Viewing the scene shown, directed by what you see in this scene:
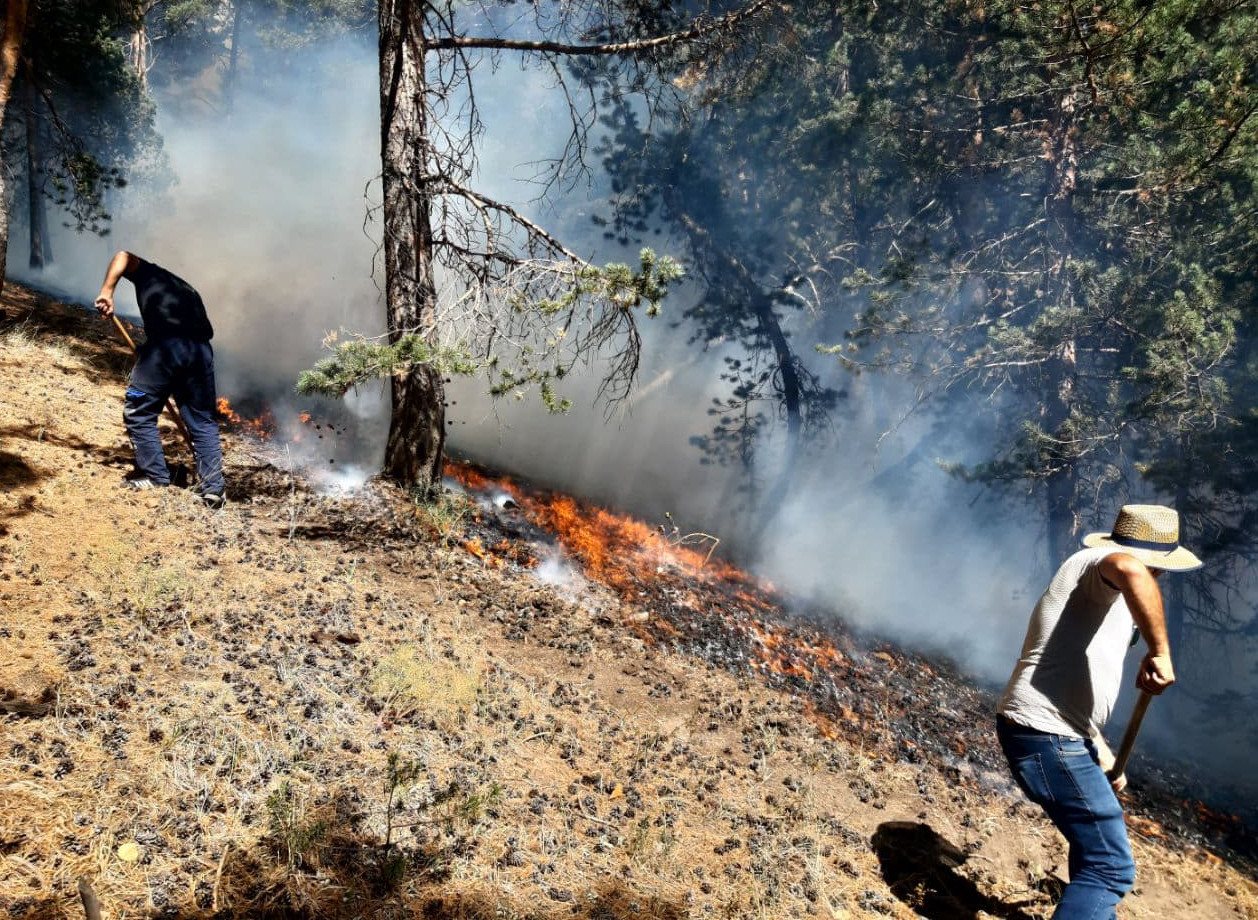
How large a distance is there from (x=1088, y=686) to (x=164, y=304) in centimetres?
634

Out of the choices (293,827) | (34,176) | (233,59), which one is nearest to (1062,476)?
(293,827)

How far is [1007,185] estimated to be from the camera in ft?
41.2

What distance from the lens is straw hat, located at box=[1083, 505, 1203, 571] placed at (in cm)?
287

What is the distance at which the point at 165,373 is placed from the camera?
17.0 ft

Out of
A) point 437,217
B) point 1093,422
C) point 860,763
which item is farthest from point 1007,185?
point 860,763

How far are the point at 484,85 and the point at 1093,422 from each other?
23301 mm

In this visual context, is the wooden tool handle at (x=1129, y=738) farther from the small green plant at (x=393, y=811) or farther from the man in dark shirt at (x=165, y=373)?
the man in dark shirt at (x=165, y=373)

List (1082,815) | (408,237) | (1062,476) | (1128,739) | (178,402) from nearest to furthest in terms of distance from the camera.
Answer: (1082,815)
(1128,739)
(178,402)
(408,237)
(1062,476)

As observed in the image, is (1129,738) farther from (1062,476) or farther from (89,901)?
(1062,476)

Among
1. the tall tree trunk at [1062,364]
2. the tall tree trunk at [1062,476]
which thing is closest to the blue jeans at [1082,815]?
the tall tree trunk at [1062,364]

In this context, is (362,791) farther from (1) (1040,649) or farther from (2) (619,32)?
(2) (619,32)

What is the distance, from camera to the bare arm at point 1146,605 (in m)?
2.56

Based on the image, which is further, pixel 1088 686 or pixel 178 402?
pixel 178 402

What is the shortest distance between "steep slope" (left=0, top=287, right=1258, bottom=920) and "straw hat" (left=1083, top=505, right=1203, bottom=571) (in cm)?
210
